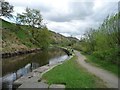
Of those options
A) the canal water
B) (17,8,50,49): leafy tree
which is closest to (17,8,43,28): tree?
(17,8,50,49): leafy tree

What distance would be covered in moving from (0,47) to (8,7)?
31.3 meters

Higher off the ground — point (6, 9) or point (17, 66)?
point (6, 9)

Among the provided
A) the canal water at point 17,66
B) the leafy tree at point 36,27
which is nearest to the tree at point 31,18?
the leafy tree at point 36,27

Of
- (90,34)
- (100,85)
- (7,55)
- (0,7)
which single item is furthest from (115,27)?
(0,7)

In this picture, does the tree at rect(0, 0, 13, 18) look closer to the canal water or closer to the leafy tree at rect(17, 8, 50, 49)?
the leafy tree at rect(17, 8, 50, 49)

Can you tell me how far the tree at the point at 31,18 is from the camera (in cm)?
9928

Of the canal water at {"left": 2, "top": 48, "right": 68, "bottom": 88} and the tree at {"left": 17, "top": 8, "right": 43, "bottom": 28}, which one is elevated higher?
the tree at {"left": 17, "top": 8, "right": 43, "bottom": 28}

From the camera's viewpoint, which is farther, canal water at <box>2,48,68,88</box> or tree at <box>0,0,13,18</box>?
tree at <box>0,0,13,18</box>

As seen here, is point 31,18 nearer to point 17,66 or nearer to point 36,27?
point 36,27

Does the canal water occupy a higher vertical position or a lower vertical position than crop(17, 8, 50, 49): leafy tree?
lower

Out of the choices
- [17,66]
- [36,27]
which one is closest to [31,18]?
[36,27]

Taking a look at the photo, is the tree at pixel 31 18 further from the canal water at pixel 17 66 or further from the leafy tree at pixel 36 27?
the canal water at pixel 17 66

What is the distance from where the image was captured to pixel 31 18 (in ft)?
331

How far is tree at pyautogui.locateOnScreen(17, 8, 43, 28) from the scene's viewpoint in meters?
99.3
